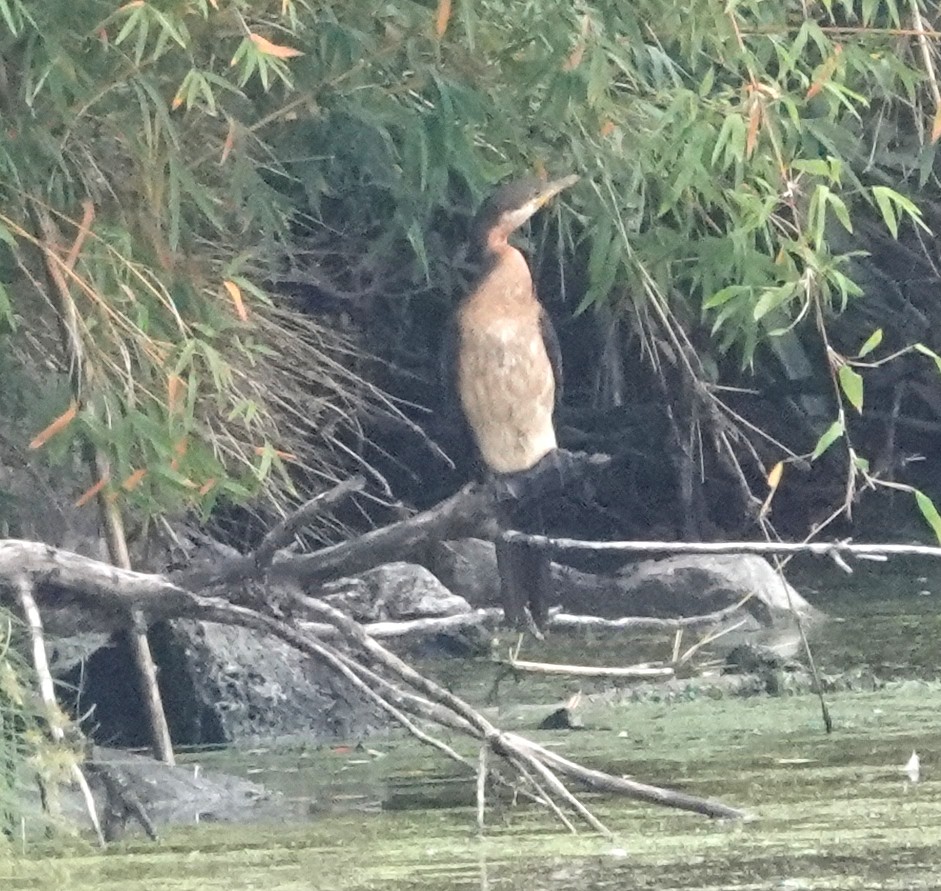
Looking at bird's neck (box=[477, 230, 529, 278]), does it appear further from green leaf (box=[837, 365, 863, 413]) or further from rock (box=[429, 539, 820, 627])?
green leaf (box=[837, 365, 863, 413])

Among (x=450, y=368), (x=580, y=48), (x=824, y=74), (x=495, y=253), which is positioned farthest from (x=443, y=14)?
(x=450, y=368)

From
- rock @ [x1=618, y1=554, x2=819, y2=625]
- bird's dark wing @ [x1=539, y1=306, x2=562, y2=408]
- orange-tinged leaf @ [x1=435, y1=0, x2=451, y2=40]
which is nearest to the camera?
orange-tinged leaf @ [x1=435, y1=0, x2=451, y2=40]

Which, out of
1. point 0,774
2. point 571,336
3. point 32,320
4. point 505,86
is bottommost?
point 571,336

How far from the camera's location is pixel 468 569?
7.61 metres

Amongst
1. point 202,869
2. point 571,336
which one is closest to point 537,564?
point 202,869

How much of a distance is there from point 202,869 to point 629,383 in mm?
5114

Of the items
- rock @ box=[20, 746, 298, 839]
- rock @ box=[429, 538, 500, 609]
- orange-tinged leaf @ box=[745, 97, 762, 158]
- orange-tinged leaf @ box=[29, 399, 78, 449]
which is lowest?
rock @ box=[429, 538, 500, 609]

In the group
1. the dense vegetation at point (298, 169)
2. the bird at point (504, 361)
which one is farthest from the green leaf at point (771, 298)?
the bird at point (504, 361)

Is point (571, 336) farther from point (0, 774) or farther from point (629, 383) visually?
point (0, 774)

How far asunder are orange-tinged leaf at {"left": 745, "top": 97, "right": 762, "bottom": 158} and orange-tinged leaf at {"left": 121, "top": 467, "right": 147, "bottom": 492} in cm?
123

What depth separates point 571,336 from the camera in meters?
8.41

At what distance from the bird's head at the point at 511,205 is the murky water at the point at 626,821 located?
116 cm

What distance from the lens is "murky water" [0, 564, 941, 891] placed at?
3410mm

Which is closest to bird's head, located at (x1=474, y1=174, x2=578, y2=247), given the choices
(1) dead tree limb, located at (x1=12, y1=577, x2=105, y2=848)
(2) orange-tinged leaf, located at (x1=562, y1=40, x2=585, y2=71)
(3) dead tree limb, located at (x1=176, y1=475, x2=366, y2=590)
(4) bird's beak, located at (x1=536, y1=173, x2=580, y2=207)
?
(4) bird's beak, located at (x1=536, y1=173, x2=580, y2=207)
